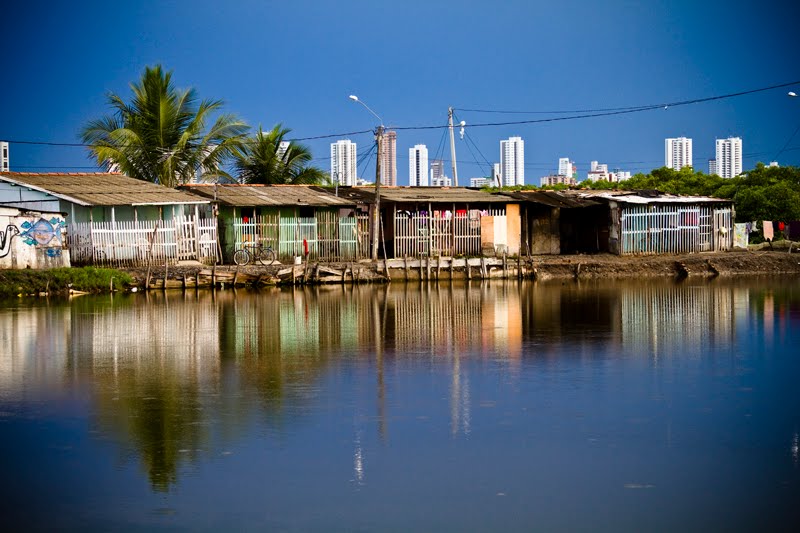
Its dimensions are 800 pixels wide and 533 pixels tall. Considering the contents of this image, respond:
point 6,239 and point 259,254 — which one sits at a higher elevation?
point 6,239

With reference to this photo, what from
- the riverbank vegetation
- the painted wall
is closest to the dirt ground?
the riverbank vegetation

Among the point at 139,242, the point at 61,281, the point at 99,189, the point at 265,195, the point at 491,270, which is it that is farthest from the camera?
the point at 491,270

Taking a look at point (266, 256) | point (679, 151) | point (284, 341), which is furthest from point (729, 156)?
point (284, 341)

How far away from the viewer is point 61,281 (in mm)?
31547

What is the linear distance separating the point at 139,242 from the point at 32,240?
3.60m

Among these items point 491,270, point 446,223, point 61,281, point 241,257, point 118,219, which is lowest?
point 491,270

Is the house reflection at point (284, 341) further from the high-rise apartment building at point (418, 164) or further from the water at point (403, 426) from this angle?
the high-rise apartment building at point (418, 164)

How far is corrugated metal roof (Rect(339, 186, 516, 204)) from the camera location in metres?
40.6

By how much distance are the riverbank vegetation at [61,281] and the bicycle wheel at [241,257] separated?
4.53m

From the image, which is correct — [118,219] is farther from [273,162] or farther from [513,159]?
[513,159]

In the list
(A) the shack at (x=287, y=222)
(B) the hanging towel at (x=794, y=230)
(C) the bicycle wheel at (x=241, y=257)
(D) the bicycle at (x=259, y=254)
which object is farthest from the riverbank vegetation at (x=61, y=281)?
(B) the hanging towel at (x=794, y=230)

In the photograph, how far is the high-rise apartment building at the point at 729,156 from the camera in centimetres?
15475

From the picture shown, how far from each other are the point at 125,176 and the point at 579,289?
18.9 meters

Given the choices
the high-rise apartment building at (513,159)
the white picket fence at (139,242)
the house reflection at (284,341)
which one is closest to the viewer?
the house reflection at (284,341)
